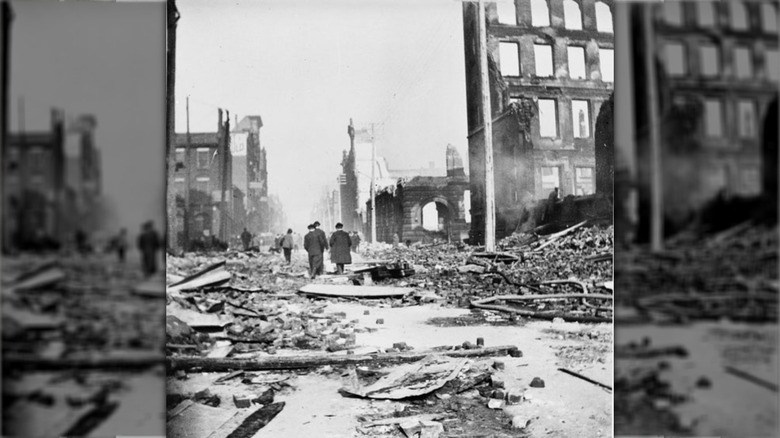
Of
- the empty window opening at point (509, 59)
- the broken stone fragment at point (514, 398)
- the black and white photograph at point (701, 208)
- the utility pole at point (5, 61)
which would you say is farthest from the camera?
the empty window opening at point (509, 59)

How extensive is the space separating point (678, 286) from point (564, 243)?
28.5 inches

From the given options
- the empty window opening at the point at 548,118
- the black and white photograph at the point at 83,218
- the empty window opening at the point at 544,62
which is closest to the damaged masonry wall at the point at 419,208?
the empty window opening at the point at 548,118

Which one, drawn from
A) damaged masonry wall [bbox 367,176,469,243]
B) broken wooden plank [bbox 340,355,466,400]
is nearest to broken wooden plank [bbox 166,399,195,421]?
broken wooden plank [bbox 340,355,466,400]

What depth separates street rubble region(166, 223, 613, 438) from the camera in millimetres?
3625

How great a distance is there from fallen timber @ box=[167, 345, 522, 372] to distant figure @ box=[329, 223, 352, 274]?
0.56 metres

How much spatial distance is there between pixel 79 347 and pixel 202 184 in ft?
3.94

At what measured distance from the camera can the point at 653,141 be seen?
3607mm

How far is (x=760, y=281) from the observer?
366 cm

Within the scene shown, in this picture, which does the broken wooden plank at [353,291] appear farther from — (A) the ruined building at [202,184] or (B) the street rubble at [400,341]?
(A) the ruined building at [202,184]

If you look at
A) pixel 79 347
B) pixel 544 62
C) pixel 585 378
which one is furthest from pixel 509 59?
pixel 79 347

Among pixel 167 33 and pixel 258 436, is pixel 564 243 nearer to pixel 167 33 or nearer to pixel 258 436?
pixel 258 436

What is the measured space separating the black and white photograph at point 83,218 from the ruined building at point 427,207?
1368mm

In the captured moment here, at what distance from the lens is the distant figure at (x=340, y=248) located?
374cm

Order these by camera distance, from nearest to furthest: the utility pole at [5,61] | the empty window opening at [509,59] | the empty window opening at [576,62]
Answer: the utility pole at [5,61], the empty window opening at [576,62], the empty window opening at [509,59]
